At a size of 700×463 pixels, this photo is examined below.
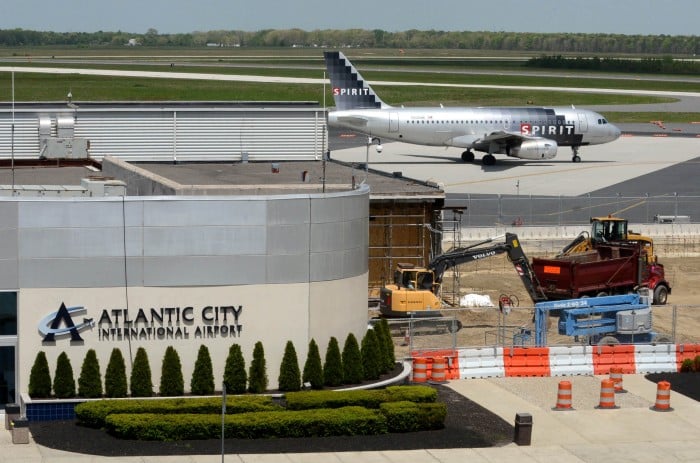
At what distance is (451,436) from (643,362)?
32.2 ft

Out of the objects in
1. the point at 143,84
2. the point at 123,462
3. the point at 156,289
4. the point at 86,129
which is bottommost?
the point at 123,462

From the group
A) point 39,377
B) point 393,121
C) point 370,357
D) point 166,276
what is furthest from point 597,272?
point 393,121

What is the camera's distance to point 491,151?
92500mm

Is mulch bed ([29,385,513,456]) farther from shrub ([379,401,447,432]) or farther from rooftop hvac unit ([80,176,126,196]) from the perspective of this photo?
rooftop hvac unit ([80,176,126,196])

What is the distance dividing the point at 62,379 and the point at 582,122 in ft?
216

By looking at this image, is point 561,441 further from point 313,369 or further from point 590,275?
point 590,275

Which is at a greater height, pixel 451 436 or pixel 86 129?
pixel 86 129

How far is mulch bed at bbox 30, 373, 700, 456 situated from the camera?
3164 cm

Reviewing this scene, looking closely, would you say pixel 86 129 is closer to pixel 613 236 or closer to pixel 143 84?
pixel 613 236

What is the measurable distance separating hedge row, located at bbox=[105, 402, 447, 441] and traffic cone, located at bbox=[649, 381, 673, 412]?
6179 mm

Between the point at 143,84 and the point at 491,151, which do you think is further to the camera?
the point at 143,84

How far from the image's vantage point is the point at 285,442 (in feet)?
107

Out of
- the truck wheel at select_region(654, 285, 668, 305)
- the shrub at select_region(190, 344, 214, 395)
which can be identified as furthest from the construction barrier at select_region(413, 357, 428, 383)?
the truck wheel at select_region(654, 285, 668, 305)

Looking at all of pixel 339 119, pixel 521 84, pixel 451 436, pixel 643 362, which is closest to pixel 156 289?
pixel 451 436
